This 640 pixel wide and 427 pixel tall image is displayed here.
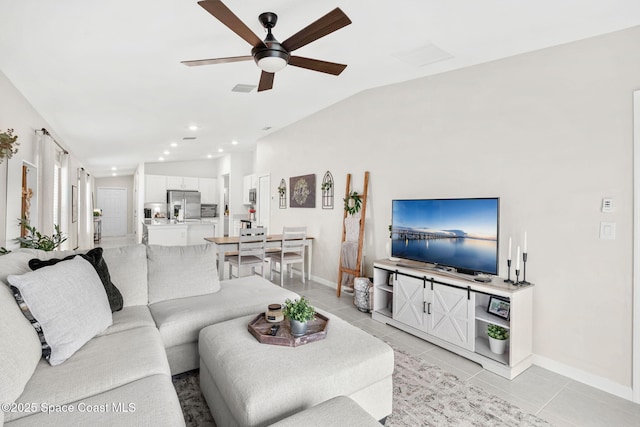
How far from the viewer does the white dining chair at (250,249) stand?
470 centimetres

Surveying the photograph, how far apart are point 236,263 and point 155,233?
3125 mm

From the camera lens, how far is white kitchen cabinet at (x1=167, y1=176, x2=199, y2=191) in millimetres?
9625

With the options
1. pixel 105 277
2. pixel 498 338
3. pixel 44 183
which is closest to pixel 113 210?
pixel 44 183

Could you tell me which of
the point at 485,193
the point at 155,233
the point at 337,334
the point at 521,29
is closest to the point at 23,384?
the point at 337,334

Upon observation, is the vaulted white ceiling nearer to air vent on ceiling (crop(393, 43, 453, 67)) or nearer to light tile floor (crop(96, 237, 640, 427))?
air vent on ceiling (crop(393, 43, 453, 67))

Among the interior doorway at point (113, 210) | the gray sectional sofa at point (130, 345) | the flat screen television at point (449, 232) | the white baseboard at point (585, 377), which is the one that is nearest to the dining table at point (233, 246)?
the gray sectional sofa at point (130, 345)

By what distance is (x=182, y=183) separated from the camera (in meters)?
9.83

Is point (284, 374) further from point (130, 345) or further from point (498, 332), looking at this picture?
point (498, 332)

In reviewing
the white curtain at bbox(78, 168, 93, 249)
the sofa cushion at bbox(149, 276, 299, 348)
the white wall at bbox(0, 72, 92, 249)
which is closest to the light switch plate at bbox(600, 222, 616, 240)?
the sofa cushion at bbox(149, 276, 299, 348)

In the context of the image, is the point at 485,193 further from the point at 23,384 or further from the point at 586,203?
the point at 23,384

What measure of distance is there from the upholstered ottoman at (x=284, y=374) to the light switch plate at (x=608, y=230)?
74.8 inches

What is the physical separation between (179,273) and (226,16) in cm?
Answer: 210

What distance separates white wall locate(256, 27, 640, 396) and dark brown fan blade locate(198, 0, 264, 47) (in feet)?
7.28

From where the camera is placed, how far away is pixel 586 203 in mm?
2385
